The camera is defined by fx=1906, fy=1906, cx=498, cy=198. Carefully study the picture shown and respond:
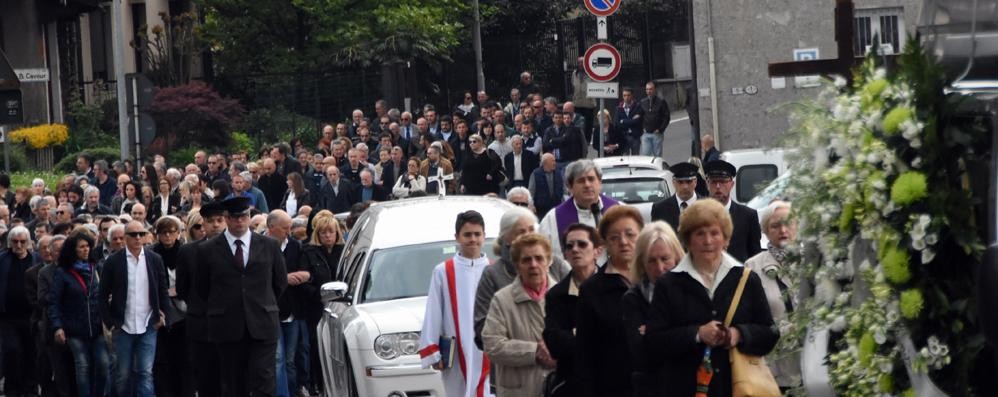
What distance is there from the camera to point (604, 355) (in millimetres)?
8617

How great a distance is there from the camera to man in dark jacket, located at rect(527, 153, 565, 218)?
1011 inches

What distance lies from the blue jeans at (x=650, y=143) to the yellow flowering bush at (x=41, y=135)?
14448mm

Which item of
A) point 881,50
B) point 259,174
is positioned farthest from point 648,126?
point 881,50

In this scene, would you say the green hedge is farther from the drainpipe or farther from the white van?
the white van

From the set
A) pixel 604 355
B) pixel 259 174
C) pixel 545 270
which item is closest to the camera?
pixel 604 355

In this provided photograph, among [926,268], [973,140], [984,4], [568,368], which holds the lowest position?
[568,368]

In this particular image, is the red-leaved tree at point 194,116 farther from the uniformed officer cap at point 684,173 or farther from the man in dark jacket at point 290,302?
the uniformed officer cap at point 684,173

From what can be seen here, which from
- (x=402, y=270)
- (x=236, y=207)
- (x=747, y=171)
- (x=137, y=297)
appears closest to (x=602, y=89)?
(x=747, y=171)

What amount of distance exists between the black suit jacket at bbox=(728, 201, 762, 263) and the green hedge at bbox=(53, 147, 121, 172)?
25793 millimetres

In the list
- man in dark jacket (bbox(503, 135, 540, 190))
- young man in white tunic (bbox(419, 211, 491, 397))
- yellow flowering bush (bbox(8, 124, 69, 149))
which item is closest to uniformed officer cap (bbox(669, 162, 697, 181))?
young man in white tunic (bbox(419, 211, 491, 397))

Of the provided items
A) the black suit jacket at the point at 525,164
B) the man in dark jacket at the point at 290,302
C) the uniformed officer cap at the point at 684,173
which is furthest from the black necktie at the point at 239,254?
the black suit jacket at the point at 525,164

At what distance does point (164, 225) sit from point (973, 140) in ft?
38.8

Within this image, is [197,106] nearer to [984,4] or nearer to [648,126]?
[648,126]

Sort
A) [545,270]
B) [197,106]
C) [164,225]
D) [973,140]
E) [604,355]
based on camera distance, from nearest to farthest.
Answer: [973,140], [604,355], [545,270], [164,225], [197,106]
